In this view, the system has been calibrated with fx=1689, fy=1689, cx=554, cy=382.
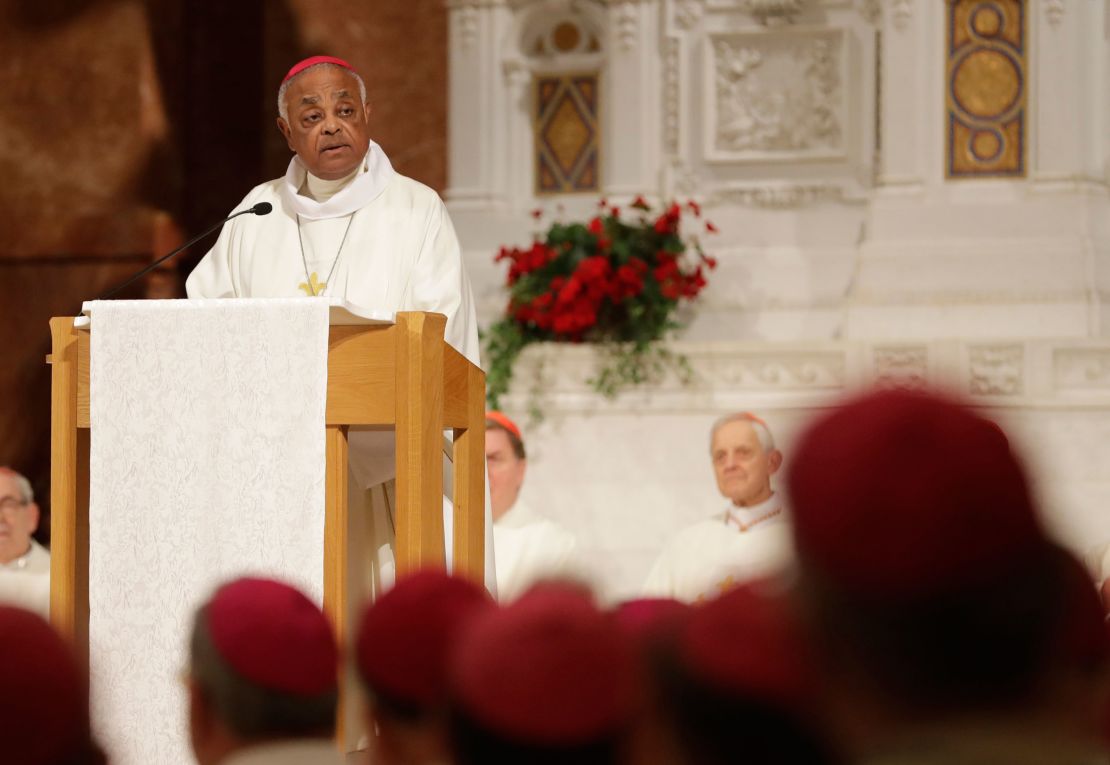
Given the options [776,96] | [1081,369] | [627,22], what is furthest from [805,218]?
[1081,369]

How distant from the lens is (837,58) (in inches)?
340

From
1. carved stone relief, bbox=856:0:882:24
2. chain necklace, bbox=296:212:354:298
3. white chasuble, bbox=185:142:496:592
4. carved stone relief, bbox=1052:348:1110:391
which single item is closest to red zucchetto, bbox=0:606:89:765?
white chasuble, bbox=185:142:496:592

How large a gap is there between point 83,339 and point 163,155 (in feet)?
15.0

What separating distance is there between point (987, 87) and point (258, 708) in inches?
284

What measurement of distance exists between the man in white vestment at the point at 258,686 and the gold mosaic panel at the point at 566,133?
7.31 meters

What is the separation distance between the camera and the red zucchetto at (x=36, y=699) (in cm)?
148

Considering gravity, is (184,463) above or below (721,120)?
below

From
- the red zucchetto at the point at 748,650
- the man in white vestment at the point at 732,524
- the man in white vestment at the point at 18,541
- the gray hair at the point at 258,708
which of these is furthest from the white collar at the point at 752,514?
the red zucchetto at the point at 748,650

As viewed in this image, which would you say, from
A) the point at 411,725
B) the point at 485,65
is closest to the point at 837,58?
the point at 485,65

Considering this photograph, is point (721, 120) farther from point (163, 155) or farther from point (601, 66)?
point (163, 155)

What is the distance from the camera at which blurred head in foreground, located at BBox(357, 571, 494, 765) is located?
1.67 meters

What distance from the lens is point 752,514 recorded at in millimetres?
6215

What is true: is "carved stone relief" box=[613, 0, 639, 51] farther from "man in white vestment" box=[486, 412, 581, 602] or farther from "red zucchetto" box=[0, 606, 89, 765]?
"red zucchetto" box=[0, 606, 89, 765]

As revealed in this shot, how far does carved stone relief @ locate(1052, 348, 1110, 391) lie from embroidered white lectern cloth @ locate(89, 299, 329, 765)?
4288 millimetres
